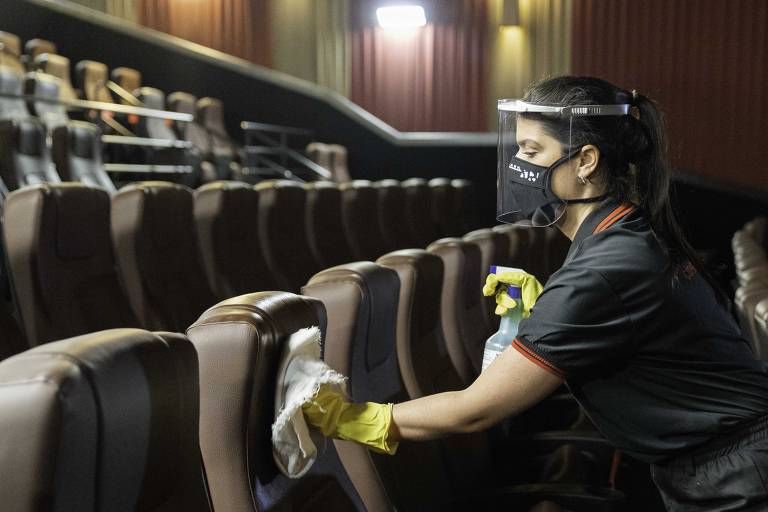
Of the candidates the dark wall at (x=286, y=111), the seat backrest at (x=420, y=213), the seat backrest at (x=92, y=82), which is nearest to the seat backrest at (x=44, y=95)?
the seat backrest at (x=92, y=82)

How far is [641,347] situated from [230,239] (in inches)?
52.7

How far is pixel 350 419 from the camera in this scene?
724 mm

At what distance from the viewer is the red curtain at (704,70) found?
4684 millimetres

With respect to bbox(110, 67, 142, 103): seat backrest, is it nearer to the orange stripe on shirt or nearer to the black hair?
the black hair

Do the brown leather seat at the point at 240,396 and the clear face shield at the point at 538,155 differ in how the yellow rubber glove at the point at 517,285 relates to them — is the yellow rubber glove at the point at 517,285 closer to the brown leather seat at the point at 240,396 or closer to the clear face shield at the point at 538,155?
the clear face shield at the point at 538,155

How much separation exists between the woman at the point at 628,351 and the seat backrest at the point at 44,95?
2762mm

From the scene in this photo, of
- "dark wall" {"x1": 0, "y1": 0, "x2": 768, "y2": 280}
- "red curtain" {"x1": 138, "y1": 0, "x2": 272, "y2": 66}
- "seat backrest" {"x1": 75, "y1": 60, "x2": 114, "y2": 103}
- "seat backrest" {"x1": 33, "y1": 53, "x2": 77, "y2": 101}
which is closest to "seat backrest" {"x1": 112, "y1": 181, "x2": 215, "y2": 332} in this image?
"seat backrest" {"x1": 33, "y1": 53, "x2": 77, "y2": 101}

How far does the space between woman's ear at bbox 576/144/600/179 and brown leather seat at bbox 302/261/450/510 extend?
21cm

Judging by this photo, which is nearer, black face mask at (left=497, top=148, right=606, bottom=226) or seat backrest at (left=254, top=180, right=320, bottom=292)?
black face mask at (left=497, top=148, right=606, bottom=226)

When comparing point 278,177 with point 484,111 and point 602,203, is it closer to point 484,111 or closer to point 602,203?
point 484,111

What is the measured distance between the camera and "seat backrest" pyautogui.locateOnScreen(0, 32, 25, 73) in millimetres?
3797

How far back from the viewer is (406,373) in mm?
1018

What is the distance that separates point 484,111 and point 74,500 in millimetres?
5171

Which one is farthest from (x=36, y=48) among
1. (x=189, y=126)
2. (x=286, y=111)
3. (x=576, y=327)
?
(x=576, y=327)
